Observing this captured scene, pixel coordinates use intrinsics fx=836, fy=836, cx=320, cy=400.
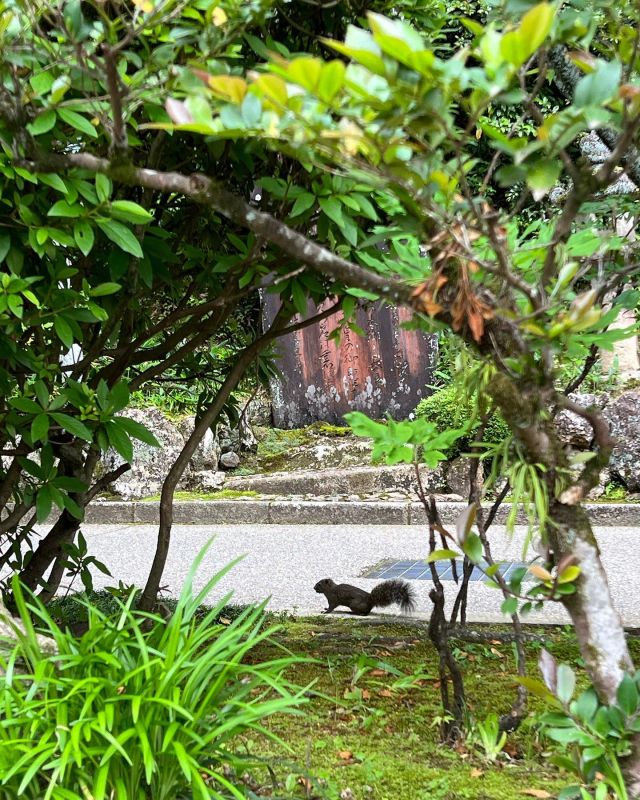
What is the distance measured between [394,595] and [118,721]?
2.48m

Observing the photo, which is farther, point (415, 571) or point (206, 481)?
point (206, 481)

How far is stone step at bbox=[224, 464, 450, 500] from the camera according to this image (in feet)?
30.1

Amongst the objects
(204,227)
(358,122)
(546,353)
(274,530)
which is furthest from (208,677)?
(274,530)

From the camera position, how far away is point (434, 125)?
43.8 inches

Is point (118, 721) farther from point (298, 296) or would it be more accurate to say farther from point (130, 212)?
point (298, 296)

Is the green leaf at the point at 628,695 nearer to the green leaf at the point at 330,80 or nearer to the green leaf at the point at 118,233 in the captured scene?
the green leaf at the point at 330,80

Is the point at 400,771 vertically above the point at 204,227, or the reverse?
the point at 204,227

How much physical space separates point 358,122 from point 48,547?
7.92 ft

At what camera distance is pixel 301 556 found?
7.00m

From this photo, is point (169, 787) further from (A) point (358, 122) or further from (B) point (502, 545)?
(B) point (502, 545)

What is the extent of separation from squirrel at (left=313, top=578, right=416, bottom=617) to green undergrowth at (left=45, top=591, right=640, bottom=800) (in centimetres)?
36

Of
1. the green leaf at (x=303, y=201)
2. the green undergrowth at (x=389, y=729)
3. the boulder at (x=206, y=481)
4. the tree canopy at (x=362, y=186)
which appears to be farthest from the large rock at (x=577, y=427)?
the green leaf at (x=303, y=201)

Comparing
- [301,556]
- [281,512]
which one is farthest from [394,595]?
[281,512]

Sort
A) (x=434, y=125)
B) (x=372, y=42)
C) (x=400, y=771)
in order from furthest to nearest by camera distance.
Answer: (x=400, y=771), (x=434, y=125), (x=372, y=42)
